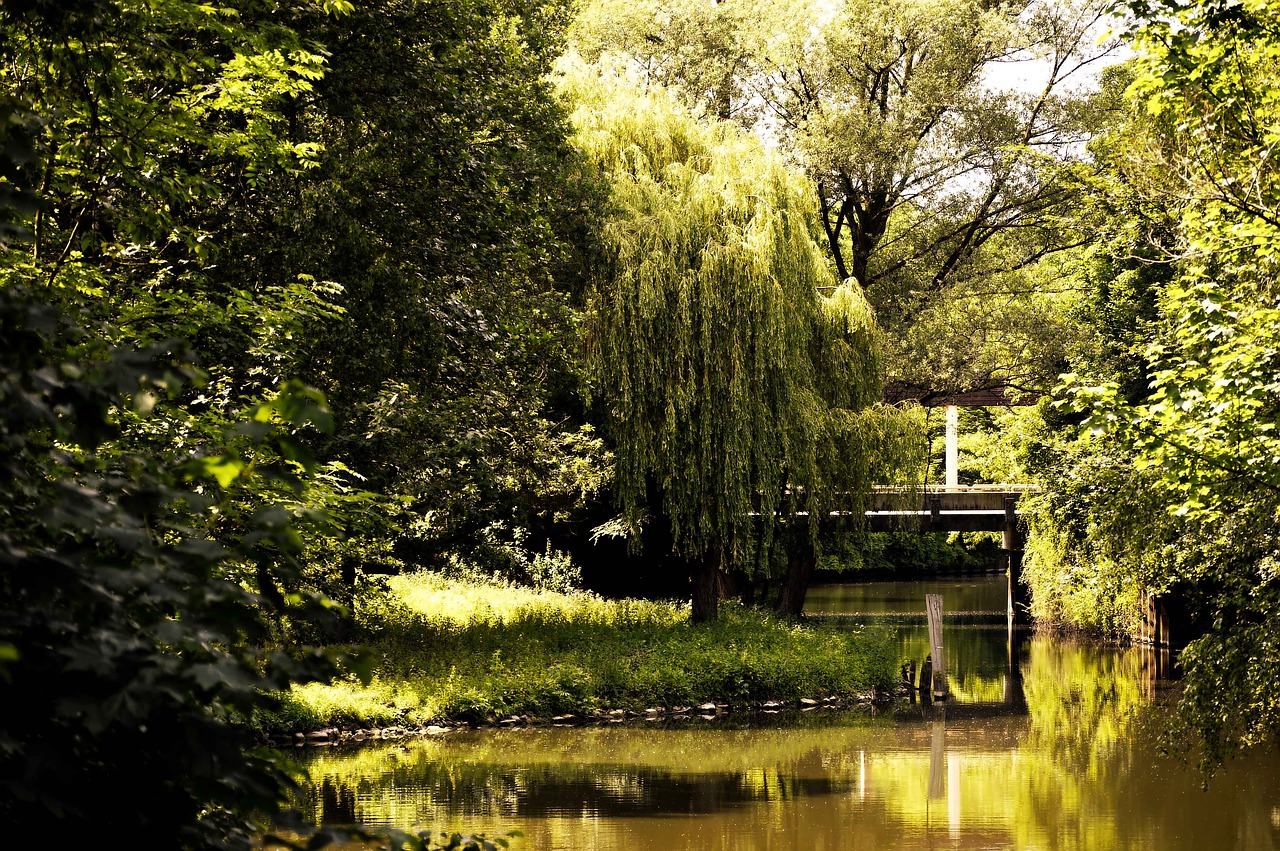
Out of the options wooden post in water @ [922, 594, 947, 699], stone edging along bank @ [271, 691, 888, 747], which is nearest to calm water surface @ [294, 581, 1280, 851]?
stone edging along bank @ [271, 691, 888, 747]

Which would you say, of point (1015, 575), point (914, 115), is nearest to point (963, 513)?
point (1015, 575)

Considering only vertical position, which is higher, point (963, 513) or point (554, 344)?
point (554, 344)

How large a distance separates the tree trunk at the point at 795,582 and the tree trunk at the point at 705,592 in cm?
253

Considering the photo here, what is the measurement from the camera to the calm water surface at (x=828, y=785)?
1086 cm

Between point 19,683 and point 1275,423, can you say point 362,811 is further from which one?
point 19,683

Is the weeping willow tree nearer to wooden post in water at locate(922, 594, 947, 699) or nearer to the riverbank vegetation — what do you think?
the riverbank vegetation

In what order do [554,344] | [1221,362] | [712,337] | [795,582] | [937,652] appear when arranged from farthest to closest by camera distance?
[795,582] → [937,652] → [712,337] → [554,344] → [1221,362]

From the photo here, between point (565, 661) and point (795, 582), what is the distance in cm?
648

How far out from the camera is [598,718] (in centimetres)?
1622

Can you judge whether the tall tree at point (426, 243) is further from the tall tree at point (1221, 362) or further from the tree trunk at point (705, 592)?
the tall tree at point (1221, 362)

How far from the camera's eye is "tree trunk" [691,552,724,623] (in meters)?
19.4

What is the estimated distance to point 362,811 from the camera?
10805mm

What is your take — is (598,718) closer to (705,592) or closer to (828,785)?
(705,592)

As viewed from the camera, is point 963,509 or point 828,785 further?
point 963,509
